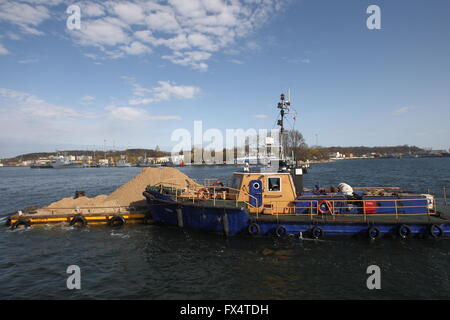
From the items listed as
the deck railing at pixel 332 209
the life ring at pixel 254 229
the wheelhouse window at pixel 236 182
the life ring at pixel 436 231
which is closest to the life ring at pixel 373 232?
the deck railing at pixel 332 209

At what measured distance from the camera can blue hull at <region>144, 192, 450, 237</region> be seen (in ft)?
37.4

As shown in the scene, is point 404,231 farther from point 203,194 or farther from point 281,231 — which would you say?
point 203,194

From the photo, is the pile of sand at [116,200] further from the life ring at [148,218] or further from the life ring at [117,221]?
the life ring at [148,218]

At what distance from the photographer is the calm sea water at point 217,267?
27.5ft

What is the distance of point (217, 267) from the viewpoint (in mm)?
10023

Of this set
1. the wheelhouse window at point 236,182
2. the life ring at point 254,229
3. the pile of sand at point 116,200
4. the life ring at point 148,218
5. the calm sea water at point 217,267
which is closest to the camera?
the calm sea water at point 217,267

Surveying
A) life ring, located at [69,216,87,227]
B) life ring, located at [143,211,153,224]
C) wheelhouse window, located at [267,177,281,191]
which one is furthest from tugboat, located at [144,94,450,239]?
life ring, located at [69,216,87,227]

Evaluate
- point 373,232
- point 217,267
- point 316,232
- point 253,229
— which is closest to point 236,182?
point 253,229

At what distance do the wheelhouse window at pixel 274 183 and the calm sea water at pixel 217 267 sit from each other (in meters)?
2.60

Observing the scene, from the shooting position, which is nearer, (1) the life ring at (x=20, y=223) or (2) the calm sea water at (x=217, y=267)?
(2) the calm sea water at (x=217, y=267)

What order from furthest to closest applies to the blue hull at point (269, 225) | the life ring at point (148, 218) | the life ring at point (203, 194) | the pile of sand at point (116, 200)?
the pile of sand at point (116, 200), the life ring at point (148, 218), the life ring at point (203, 194), the blue hull at point (269, 225)

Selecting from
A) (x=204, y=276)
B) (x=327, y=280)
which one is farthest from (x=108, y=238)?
(x=327, y=280)

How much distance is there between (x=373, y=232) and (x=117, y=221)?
1470cm
